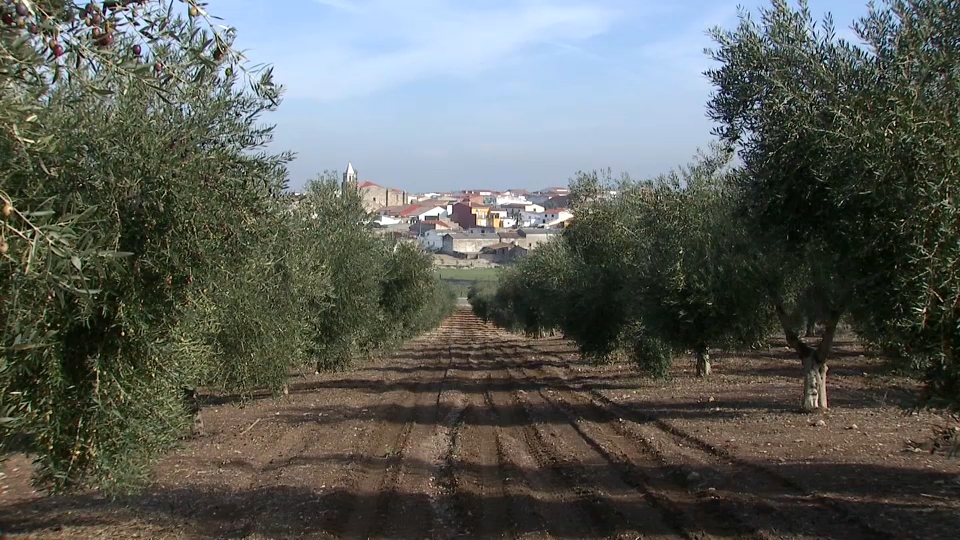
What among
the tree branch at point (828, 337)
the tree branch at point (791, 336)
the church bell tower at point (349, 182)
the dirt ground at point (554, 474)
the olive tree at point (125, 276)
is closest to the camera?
the olive tree at point (125, 276)

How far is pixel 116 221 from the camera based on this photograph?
8.01 metres

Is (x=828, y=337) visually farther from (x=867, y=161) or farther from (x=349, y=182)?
(x=349, y=182)

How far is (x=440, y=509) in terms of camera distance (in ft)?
36.9

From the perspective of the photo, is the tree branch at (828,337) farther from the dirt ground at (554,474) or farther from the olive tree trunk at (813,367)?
the dirt ground at (554,474)

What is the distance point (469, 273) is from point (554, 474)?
101m

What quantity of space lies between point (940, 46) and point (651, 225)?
16198 millimetres

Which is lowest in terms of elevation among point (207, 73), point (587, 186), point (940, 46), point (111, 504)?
point (111, 504)

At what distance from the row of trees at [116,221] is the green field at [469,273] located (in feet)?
299

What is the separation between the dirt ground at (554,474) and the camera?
10039 mm

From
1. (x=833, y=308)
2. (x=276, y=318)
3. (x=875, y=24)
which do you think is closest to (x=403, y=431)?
(x=276, y=318)

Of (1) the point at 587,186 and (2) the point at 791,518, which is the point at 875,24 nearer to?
(2) the point at 791,518

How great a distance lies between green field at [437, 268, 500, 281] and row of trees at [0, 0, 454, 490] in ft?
299

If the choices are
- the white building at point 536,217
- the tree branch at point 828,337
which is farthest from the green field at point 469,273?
the tree branch at point 828,337

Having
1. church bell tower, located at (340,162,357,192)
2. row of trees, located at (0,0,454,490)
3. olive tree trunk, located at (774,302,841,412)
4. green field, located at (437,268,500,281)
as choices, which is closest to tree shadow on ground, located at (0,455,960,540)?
row of trees, located at (0,0,454,490)
